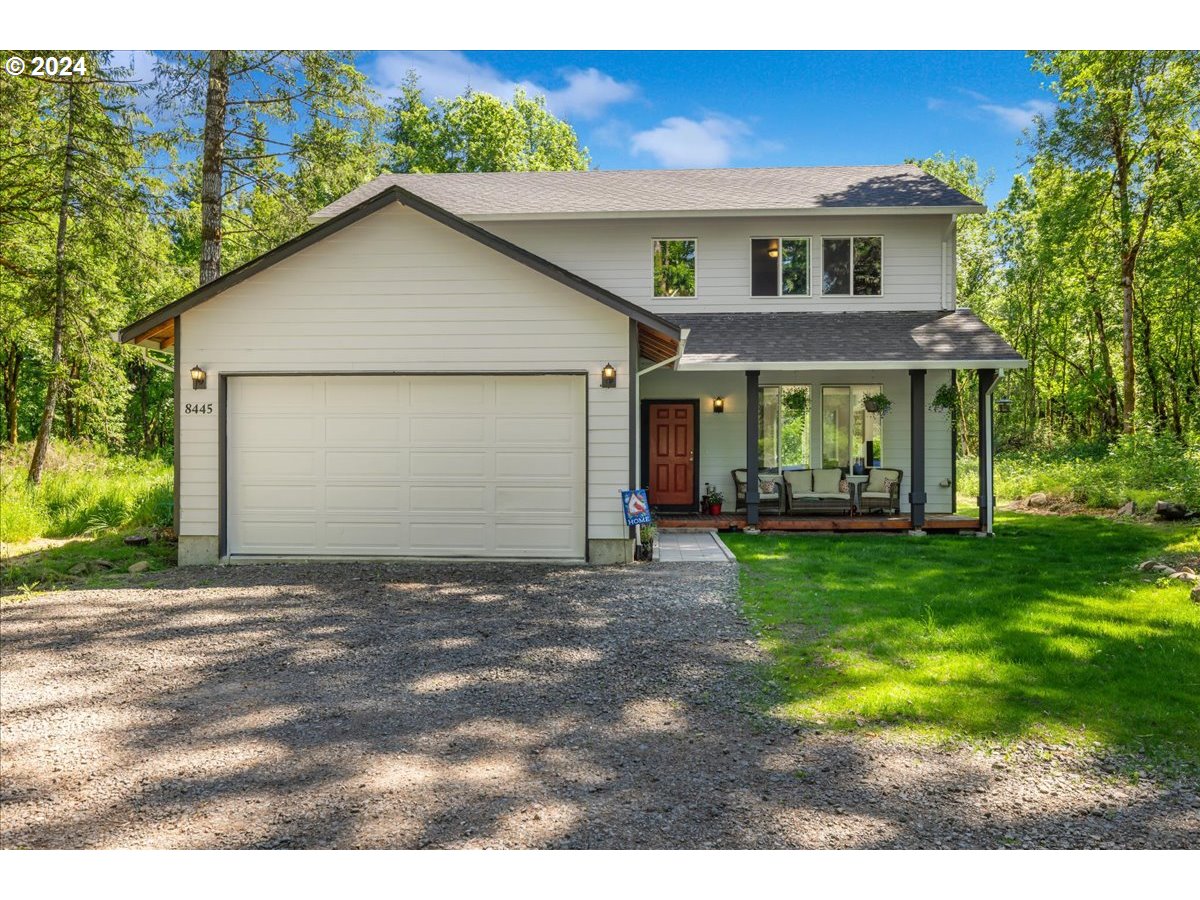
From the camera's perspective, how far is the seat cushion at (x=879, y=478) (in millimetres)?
12188

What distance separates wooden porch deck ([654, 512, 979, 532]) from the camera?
37.7 ft

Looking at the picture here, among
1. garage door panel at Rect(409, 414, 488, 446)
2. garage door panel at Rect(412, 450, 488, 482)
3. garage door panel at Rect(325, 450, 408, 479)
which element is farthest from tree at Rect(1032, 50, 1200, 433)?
garage door panel at Rect(325, 450, 408, 479)

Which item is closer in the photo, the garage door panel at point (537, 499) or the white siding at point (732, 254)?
the garage door panel at point (537, 499)

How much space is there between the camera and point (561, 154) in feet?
101

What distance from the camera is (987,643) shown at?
210 inches

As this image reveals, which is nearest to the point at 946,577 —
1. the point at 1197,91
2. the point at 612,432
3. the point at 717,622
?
the point at 717,622

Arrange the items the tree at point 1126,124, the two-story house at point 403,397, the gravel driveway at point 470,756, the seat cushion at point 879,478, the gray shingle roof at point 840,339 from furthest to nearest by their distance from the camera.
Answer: the tree at point 1126,124 < the seat cushion at point 879,478 < the gray shingle roof at point 840,339 < the two-story house at point 403,397 < the gravel driveway at point 470,756

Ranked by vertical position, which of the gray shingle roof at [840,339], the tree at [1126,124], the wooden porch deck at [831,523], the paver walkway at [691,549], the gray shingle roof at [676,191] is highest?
the tree at [1126,124]

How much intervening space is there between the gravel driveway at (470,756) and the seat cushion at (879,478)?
7.26m

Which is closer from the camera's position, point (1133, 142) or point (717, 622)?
point (717, 622)

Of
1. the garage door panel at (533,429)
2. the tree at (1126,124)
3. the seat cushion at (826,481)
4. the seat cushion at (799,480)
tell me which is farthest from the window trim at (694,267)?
the tree at (1126,124)

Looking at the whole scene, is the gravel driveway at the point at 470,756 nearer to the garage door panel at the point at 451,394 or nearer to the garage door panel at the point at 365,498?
the garage door panel at the point at 365,498

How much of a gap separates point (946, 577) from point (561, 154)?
27.2 m
